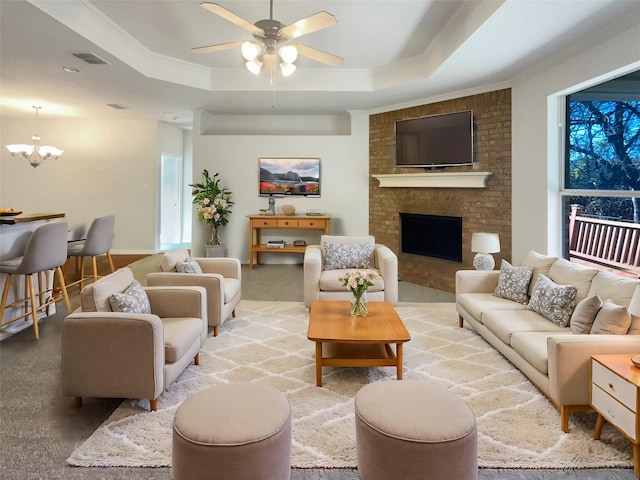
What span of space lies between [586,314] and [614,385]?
29.5 inches

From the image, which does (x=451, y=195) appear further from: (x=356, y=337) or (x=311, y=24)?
(x=356, y=337)

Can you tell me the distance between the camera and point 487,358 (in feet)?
10.8

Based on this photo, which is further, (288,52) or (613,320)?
→ (288,52)

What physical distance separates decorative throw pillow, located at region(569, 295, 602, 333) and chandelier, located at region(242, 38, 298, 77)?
2.72 meters

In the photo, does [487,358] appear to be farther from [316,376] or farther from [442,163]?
[442,163]

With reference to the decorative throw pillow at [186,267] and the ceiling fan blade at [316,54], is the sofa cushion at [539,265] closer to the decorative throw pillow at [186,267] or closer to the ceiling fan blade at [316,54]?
the ceiling fan blade at [316,54]

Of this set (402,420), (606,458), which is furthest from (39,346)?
(606,458)

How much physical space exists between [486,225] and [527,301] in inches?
81.5

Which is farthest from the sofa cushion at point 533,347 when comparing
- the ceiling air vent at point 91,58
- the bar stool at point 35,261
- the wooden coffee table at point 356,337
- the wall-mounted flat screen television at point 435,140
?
the ceiling air vent at point 91,58

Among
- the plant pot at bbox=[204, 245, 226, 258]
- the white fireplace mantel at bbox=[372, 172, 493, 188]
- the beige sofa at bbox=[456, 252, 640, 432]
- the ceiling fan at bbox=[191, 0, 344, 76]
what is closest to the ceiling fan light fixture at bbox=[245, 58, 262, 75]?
the ceiling fan at bbox=[191, 0, 344, 76]

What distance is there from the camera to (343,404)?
2.58 m

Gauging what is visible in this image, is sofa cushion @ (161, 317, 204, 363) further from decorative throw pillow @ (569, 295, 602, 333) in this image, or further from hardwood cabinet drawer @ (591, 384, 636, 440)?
decorative throw pillow @ (569, 295, 602, 333)

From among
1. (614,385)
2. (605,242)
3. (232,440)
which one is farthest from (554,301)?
(232,440)

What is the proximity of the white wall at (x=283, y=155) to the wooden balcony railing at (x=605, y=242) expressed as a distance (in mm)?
3489
